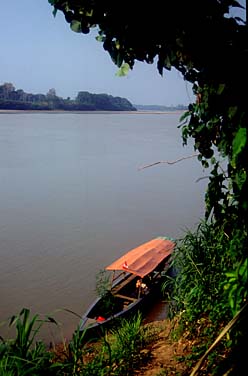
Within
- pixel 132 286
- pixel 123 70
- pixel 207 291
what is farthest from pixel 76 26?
pixel 132 286

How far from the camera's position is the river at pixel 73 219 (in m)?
8.11

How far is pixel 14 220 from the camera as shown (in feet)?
39.1

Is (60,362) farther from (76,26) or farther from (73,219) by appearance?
(73,219)

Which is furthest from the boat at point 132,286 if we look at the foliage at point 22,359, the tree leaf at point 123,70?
the tree leaf at point 123,70

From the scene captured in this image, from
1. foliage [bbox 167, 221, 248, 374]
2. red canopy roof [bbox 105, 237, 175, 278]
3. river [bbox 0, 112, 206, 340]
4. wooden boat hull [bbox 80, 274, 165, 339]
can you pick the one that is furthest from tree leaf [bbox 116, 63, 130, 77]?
red canopy roof [bbox 105, 237, 175, 278]

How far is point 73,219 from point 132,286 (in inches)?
185

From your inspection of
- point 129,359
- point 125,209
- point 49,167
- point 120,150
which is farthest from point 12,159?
point 129,359

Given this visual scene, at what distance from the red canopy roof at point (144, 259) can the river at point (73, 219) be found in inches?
37.9

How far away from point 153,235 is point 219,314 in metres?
7.89

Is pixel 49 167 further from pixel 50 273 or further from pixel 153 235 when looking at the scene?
pixel 50 273

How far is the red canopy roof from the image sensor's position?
7.38 meters

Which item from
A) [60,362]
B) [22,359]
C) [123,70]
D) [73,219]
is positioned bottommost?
[73,219]

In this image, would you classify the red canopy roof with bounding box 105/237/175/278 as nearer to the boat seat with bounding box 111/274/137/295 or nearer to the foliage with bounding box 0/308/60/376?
the boat seat with bounding box 111/274/137/295

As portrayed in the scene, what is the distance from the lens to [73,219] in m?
12.2
